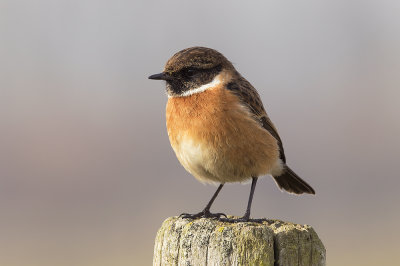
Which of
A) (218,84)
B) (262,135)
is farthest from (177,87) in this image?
(262,135)

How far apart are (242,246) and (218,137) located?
1909 mm

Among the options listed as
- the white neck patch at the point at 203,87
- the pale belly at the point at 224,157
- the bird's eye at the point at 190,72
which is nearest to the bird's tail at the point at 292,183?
the pale belly at the point at 224,157

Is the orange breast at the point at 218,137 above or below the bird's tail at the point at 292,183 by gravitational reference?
above

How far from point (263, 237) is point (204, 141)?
1.92 metres

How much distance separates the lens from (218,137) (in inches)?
216

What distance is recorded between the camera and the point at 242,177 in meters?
5.85

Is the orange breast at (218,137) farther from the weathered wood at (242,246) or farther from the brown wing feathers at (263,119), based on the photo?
the weathered wood at (242,246)

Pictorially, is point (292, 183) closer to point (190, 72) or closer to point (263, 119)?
point (263, 119)

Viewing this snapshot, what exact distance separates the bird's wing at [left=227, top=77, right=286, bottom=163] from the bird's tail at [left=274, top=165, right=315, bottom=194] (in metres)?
0.31

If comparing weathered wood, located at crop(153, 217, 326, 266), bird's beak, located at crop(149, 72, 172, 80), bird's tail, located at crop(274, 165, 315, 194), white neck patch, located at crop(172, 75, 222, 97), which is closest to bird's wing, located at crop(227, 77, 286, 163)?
white neck patch, located at crop(172, 75, 222, 97)

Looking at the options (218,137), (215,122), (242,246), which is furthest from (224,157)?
(242,246)

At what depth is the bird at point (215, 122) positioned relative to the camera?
18.2 feet

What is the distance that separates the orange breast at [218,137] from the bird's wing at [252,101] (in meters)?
0.13

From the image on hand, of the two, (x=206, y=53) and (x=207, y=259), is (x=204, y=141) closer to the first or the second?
(x=206, y=53)
